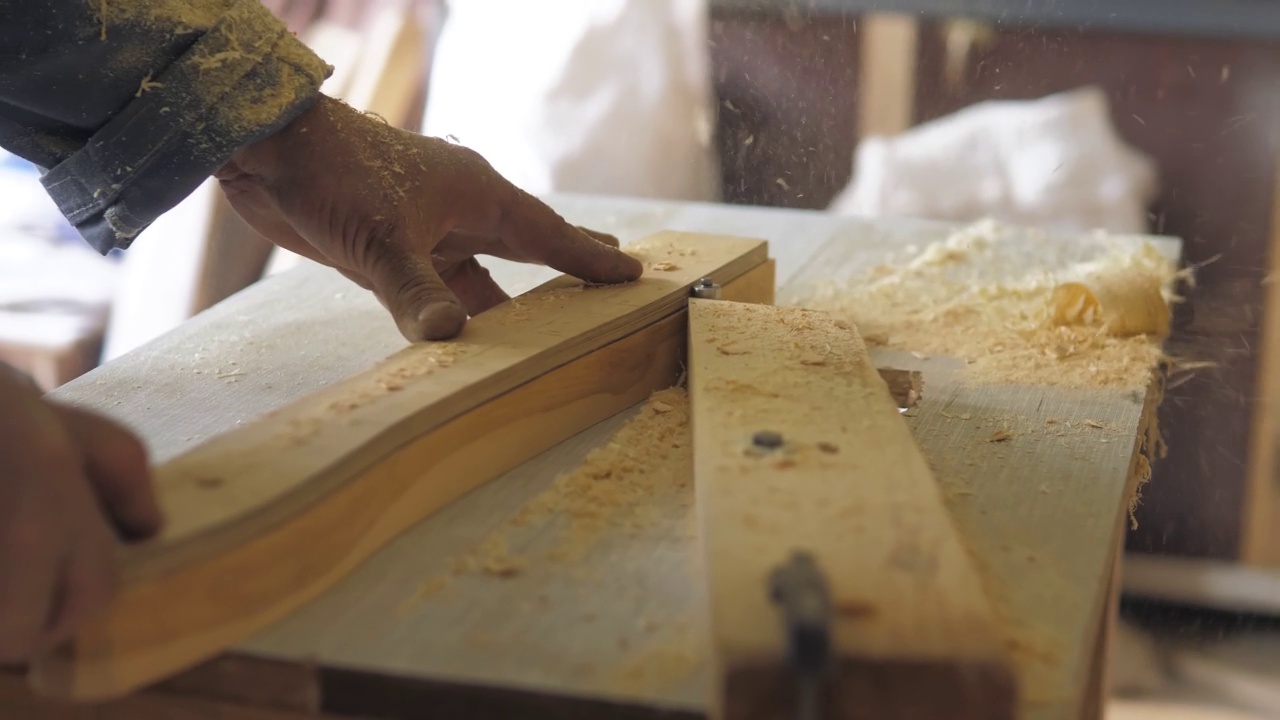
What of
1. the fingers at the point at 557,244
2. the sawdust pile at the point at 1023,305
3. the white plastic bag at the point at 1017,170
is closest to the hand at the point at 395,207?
the fingers at the point at 557,244

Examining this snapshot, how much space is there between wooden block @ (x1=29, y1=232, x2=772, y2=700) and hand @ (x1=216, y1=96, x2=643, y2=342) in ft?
0.19

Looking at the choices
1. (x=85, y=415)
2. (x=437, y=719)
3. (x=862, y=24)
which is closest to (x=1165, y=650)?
(x=862, y=24)

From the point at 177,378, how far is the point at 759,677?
0.94m

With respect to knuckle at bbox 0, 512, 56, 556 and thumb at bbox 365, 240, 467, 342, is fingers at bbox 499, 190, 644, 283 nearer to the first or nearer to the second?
thumb at bbox 365, 240, 467, 342

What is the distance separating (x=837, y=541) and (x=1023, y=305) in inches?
36.8

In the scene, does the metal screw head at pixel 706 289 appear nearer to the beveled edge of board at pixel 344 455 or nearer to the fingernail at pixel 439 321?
the beveled edge of board at pixel 344 455

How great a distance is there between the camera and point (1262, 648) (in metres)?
2.57

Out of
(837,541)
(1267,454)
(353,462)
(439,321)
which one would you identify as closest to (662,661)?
(837,541)

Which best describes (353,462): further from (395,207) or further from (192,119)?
(192,119)

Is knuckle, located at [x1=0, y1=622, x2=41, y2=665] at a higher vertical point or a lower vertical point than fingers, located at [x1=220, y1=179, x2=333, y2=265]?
lower

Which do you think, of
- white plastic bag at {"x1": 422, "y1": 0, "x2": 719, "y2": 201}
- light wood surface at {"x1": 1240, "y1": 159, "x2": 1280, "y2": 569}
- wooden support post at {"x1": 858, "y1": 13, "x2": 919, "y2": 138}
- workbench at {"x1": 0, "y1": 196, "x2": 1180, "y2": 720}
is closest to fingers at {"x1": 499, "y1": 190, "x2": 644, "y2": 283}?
workbench at {"x1": 0, "y1": 196, "x2": 1180, "y2": 720}

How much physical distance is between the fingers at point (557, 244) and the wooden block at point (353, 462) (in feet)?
0.09

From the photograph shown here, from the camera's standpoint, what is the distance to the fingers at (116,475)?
2.72 ft

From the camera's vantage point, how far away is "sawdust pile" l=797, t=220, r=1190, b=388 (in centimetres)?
148
